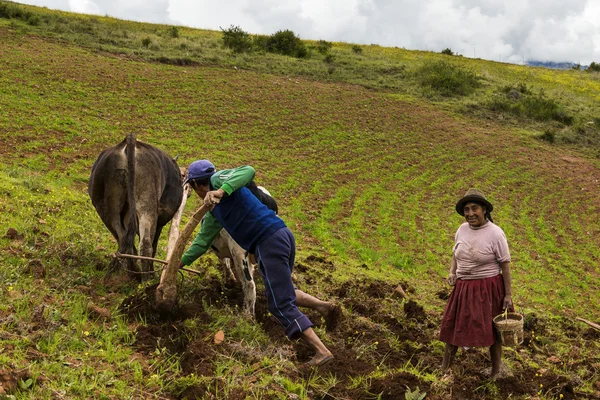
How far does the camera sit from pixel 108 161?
607cm

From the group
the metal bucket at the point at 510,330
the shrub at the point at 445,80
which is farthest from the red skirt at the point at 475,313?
the shrub at the point at 445,80

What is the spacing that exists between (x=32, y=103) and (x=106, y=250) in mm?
12056

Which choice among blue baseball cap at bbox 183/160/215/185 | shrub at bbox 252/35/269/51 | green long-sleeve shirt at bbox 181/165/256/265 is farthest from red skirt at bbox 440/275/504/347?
shrub at bbox 252/35/269/51

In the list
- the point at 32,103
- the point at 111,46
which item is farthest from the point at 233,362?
the point at 111,46

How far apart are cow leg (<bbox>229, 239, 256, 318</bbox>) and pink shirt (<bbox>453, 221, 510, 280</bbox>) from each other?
86.8 inches

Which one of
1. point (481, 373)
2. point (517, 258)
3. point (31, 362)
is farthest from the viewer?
point (517, 258)

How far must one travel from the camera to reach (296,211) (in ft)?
42.8

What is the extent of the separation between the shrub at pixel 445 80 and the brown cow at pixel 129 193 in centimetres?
2667

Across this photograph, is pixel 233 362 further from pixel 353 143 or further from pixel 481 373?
pixel 353 143

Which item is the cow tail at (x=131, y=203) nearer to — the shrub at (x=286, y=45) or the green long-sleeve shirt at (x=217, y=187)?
the green long-sleeve shirt at (x=217, y=187)

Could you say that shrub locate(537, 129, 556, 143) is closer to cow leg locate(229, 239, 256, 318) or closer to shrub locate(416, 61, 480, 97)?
shrub locate(416, 61, 480, 97)

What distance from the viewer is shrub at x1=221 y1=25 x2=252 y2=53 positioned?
107 feet

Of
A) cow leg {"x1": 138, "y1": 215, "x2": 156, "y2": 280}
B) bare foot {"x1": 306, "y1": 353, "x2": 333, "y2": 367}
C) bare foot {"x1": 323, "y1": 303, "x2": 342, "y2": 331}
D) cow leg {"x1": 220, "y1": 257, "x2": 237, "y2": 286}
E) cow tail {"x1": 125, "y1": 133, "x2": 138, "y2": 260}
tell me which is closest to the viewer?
bare foot {"x1": 306, "y1": 353, "x2": 333, "y2": 367}

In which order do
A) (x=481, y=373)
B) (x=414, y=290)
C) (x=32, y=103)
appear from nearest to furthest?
(x=481, y=373), (x=414, y=290), (x=32, y=103)
